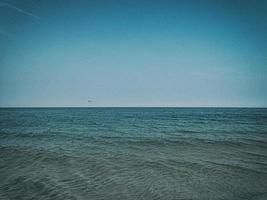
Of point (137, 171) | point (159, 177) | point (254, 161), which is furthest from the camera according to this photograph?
point (254, 161)

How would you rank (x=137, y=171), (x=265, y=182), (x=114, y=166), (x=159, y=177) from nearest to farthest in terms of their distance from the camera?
(x=265, y=182) → (x=159, y=177) → (x=137, y=171) → (x=114, y=166)

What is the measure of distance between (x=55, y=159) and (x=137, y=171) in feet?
18.3

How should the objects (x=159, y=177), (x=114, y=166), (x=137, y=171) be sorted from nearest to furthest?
(x=159, y=177) < (x=137, y=171) < (x=114, y=166)

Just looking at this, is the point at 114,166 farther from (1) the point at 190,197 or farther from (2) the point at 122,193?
(1) the point at 190,197

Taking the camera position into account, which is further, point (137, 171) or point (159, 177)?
point (137, 171)

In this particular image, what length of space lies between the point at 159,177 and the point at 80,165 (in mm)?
4537

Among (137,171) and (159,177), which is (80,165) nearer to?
(137,171)

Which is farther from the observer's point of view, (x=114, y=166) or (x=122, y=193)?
(x=114, y=166)

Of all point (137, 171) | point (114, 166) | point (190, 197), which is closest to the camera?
point (190, 197)

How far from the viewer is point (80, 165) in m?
11.7

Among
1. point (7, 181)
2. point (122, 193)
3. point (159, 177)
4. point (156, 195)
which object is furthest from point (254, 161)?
point (7, 181)

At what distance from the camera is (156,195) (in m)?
7.65

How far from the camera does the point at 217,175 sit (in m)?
9.83

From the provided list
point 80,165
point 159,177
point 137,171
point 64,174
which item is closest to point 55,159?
point 80,165
